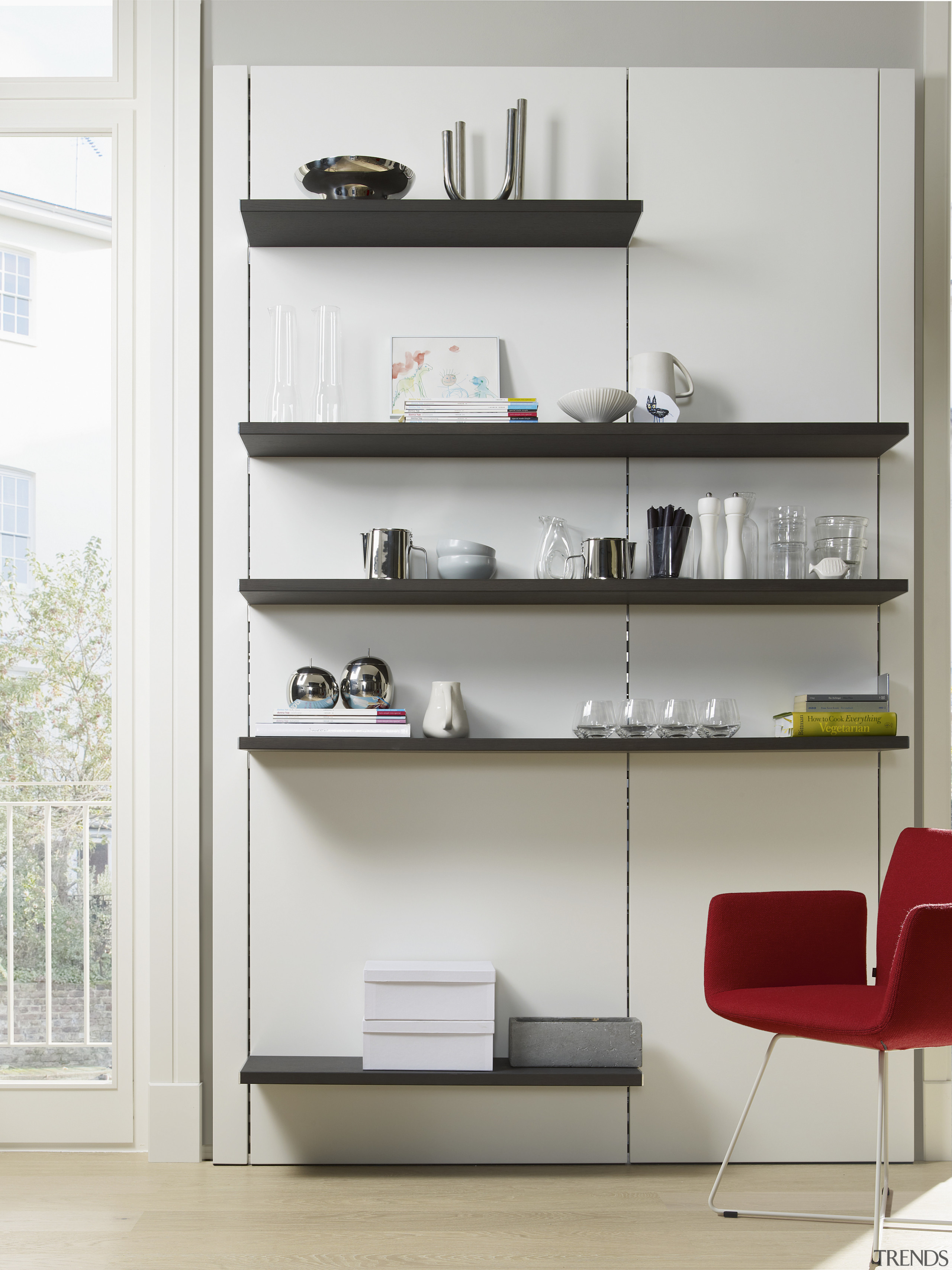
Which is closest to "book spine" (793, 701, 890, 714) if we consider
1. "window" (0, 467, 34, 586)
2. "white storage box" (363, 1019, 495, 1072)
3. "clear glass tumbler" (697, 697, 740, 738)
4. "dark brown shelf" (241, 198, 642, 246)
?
"clear glass tumbler" (697, 697, 740, 738)

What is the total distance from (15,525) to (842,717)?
7.04ft

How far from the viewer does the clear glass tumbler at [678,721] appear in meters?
2.34

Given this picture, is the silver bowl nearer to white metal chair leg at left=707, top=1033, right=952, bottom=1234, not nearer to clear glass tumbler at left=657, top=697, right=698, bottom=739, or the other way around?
clear glass tumbler at left=657, top=697, right=698, bottom=739

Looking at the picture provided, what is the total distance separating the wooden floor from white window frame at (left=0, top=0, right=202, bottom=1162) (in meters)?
0.15

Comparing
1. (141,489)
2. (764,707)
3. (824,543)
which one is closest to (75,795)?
(141,489)

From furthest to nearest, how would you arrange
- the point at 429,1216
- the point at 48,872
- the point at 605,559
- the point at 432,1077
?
the point at 48,872
the point at 605,559
the point at 432,1077
the point at 429,1216

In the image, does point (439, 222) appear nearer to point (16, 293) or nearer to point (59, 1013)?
point (16, 293)

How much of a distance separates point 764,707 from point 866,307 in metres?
1.06

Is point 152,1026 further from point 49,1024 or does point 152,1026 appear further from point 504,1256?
point 504,1256

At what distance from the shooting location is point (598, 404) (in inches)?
91.6

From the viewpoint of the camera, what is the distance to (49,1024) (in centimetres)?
256

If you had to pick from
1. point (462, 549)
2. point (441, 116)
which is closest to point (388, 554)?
point (462, 549)

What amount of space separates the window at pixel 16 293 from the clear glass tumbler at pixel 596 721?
5.76 feet

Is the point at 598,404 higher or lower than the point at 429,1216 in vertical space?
higher
